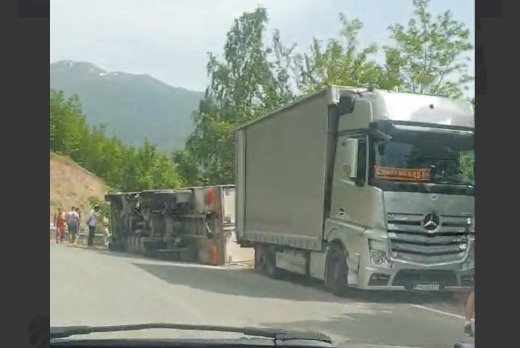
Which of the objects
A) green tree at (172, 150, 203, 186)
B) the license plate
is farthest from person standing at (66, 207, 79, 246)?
the license plate

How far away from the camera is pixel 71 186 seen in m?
3.67

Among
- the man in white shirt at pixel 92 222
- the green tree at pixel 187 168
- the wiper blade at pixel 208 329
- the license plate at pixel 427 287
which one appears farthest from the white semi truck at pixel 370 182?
the man in white shirt at pixel 92 222

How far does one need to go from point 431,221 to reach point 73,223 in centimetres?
178

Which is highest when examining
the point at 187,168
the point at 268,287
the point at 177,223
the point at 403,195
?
the point at 187,168

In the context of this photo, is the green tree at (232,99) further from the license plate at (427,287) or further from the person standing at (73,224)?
the license plate at (427,287)

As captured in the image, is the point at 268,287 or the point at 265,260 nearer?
the point at 268,287

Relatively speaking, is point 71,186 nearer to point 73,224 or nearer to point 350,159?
point 73,224

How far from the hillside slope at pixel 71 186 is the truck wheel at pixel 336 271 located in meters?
1.21

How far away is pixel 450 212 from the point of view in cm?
401

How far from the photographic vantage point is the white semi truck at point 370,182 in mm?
4000

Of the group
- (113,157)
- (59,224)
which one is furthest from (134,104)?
(59,224)

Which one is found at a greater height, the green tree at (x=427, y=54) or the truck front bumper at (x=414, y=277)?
the green tree at (x=427, y=54)
